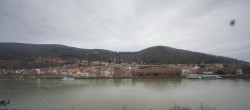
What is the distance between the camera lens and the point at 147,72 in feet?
106

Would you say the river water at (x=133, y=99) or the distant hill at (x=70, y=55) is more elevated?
the distant hill at (x=70, y=55)

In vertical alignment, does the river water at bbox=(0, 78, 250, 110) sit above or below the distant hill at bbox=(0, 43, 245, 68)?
below

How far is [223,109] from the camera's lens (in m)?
9.62

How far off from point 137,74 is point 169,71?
4.80 metres

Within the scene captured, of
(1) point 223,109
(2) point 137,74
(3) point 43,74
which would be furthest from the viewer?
(3) point 43,74

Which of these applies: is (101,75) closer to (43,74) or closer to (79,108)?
(43,74)

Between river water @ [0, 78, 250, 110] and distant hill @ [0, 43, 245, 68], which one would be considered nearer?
river water @ [0, 78, 250, 110]

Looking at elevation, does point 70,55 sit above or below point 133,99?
above

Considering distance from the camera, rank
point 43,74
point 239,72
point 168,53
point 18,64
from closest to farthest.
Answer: point 239,72
point 43,74
point 18,64
point 168,53

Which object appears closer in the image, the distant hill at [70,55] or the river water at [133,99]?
the river water at [133,99]

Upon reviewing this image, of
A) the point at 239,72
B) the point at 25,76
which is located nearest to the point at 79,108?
the point at 239,72

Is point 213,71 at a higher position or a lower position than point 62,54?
lower

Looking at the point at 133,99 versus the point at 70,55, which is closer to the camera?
the point at 133,99

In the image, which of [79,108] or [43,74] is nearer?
[79,108]
